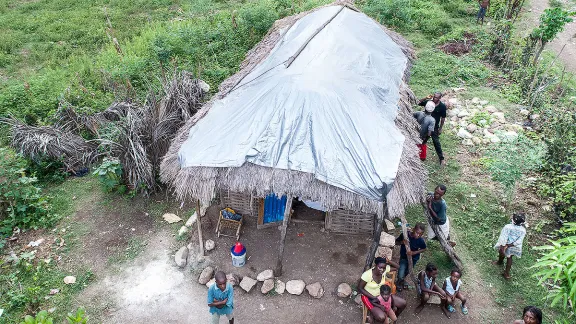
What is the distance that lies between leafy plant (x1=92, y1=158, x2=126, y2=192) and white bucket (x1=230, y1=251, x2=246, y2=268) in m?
2.97

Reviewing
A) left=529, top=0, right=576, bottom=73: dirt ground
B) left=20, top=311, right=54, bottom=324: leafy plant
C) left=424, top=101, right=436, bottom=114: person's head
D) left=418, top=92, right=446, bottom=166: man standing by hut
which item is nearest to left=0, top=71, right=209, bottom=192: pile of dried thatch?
left=20, top=311, right=54, bottom=324: leafy plant

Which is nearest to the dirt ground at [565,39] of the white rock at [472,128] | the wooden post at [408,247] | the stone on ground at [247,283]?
the white rock at [472,128]

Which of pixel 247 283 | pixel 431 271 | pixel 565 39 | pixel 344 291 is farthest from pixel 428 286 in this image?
pixel 565 39

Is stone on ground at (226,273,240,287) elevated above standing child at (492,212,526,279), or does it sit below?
below

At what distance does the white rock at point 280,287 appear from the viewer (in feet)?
20.9

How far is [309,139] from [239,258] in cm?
231

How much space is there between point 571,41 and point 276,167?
1387 centimetres

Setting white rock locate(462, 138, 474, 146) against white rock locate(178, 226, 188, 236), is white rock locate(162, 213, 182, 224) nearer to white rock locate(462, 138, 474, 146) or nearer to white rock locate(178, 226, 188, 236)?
white rock locate(178, 226, 188, 236)

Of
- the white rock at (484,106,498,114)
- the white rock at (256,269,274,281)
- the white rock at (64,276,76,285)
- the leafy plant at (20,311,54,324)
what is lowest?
the white rock at (64,276,76,285)

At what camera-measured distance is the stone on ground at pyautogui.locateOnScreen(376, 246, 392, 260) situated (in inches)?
266

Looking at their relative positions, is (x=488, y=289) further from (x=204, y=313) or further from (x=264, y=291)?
(x=204, y=313)

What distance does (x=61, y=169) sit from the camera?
876 cm

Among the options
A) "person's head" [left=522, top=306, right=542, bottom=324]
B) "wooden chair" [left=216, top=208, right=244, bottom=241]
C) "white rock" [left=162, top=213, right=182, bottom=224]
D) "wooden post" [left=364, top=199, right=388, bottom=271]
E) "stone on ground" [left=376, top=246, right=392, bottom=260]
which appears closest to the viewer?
"person's head" [left=522, top=306, right=542, bottom=324]

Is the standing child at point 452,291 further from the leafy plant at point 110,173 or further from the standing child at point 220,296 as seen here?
the leafy plant at point 110,173
